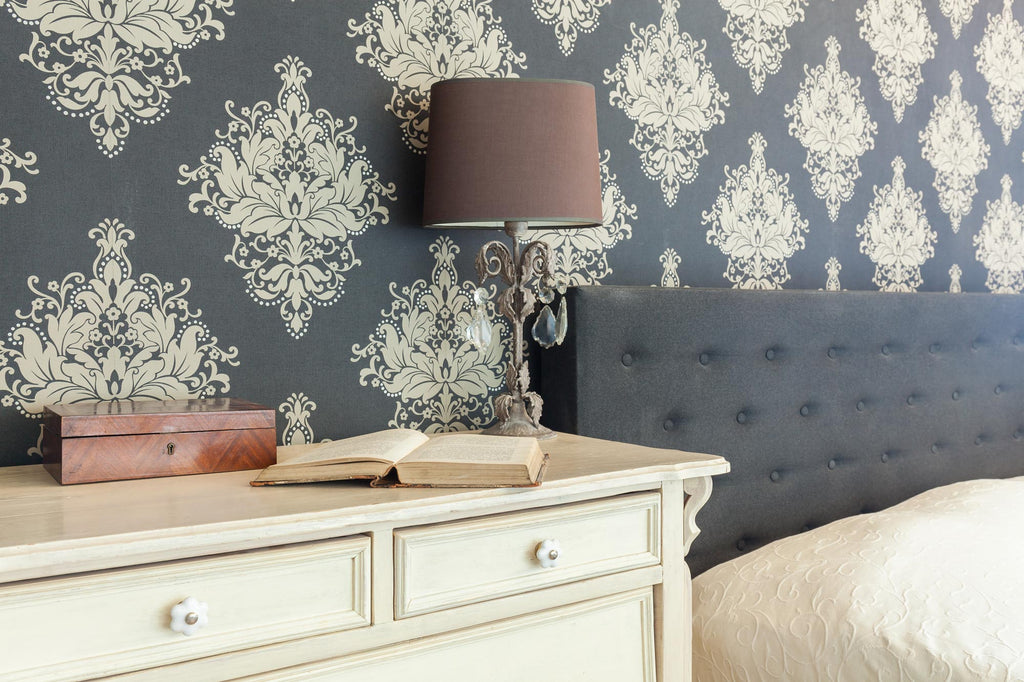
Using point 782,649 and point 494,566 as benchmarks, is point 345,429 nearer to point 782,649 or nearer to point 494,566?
point 494,566

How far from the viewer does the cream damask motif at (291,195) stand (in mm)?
1405

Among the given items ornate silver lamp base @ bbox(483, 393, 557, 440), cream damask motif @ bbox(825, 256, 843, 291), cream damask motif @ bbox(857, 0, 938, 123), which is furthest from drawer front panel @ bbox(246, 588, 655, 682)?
cream damask motif @ bbox(857, 0, 938, 123)

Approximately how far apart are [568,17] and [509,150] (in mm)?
544

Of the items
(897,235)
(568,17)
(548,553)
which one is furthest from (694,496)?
(897,235)

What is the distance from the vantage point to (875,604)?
1375 mm

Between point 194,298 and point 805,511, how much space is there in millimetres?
1409

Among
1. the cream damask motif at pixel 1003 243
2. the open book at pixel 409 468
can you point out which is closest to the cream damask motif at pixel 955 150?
the cream damask motif at pixel 1003 243

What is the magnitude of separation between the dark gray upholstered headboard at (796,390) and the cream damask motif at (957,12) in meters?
0.79

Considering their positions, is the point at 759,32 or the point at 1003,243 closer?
the point at 759,32

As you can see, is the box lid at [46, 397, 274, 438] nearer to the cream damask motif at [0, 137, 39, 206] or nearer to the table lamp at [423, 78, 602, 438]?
the cream damask motif at [0, 137, 39, 206]

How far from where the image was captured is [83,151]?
1291 millimetres

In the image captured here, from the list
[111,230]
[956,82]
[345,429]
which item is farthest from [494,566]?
[956,82]

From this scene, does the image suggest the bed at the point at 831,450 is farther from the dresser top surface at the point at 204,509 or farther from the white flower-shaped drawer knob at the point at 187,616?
the white flower-shaped drawer knob at the point at 187,616

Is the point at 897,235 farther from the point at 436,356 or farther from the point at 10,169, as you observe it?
the point at 10,169
